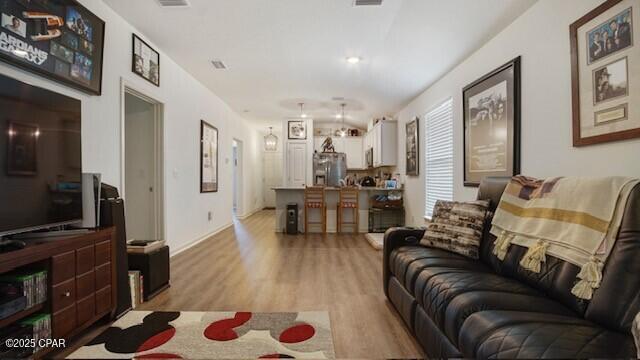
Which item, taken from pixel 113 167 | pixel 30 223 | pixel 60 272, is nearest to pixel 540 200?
pixel 60 272

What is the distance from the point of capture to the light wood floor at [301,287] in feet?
6.32

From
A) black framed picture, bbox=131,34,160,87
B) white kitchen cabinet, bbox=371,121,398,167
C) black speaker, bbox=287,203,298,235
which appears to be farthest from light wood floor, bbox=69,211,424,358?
white kitchen cabinet, bbox=371,121,398,167

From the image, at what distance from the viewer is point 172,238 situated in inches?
153

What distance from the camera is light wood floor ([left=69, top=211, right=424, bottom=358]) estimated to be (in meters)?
1.93

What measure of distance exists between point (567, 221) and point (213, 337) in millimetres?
2172

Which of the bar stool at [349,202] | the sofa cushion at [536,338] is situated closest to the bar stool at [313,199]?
the bar stool at [349,202]

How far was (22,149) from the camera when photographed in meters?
1.60

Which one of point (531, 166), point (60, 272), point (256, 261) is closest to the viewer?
point (60, 272)

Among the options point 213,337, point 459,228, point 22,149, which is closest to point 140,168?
point 22,149

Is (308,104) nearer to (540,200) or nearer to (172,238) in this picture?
(172,238)

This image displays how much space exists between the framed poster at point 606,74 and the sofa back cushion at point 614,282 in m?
0.65

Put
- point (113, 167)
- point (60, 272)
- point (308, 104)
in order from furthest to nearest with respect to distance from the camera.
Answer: point (308, 104)
point (113, 167)
point (60, 272)

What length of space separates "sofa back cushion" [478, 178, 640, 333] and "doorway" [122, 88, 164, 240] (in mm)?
3889

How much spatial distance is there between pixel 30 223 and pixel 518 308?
2.58 m
